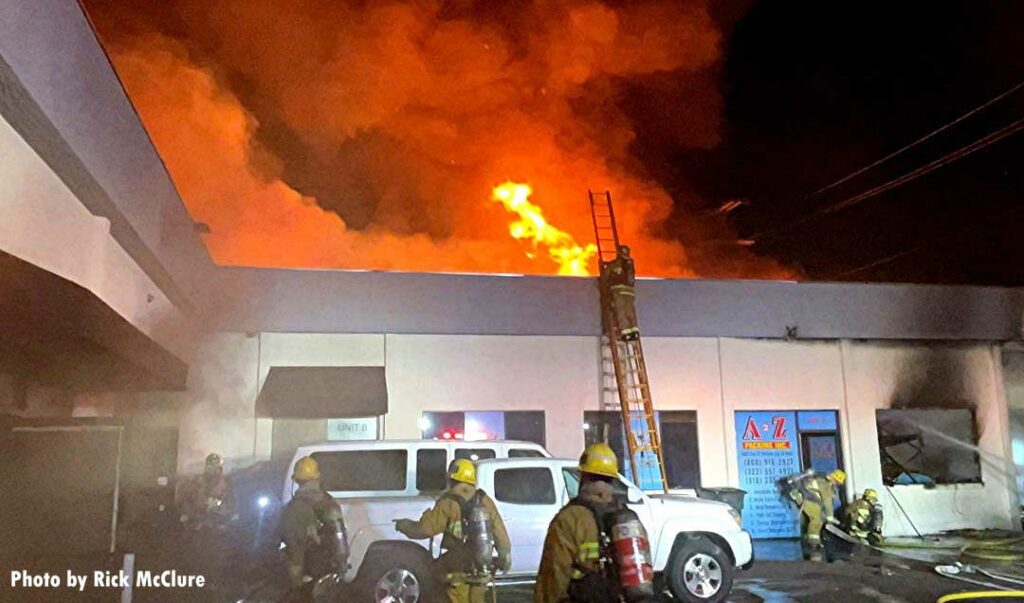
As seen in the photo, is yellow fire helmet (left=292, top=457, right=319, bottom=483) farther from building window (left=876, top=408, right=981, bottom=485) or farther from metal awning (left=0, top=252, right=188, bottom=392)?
building window (left=876, top=408, right=981, bottom=485)

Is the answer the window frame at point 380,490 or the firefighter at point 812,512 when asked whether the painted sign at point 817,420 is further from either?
the window frame at point 380,490

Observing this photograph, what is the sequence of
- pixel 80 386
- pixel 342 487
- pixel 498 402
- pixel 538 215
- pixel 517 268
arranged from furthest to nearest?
pixel 538 215 → pixel 517 268 → pixel 498 402 → pixel 80 386 → pixel 342 487

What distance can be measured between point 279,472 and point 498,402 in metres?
3.70

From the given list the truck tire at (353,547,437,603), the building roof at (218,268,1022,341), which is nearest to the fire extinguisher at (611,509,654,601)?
the truck tire at (353,547,437,603)

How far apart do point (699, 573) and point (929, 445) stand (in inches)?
339

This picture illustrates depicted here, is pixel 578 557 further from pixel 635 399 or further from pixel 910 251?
pixel 910 251

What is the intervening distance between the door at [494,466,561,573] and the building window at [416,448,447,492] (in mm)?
1066

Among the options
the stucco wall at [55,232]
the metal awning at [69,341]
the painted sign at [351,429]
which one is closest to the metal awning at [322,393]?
the painted sign at [351,429]

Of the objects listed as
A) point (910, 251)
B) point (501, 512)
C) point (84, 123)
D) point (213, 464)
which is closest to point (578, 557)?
point (501, 512)

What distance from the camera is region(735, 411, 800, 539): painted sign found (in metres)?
13.7

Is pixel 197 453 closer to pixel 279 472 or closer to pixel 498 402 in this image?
pixel 279 472

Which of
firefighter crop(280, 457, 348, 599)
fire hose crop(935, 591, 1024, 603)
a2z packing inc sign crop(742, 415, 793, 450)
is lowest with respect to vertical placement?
fire hose crop(935, 591, 1024, 603)

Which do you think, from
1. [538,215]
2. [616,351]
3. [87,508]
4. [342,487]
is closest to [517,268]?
[538,215]

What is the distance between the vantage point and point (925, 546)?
12.2m
